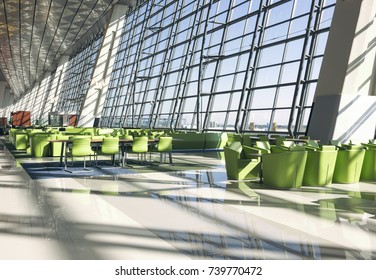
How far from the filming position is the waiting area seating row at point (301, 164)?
6574 mm

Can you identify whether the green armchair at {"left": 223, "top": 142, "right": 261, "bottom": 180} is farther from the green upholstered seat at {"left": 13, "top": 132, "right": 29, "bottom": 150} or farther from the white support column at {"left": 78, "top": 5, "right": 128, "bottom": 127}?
the white support column at {"left": 78, "top": 5, "right": 128, "bottom": 127}

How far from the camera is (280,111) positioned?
13.2 meters

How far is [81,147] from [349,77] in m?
8.08

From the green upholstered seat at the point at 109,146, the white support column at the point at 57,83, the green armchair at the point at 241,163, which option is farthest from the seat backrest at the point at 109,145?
the white support column at the point at 57,83

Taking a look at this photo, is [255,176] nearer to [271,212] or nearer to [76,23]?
[271,212]

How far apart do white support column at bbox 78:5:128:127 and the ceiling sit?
46.0 inches

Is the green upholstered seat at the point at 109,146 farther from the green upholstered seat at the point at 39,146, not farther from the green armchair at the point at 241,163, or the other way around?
the green upholstered seat at the point at 39,146

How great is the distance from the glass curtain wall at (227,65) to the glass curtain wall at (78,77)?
11243 millimetres

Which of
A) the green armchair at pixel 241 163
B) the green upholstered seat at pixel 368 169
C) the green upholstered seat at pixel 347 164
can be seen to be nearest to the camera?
the green upholstered seat at pixel 347 164

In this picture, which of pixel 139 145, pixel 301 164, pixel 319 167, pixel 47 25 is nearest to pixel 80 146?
pixel 139 145

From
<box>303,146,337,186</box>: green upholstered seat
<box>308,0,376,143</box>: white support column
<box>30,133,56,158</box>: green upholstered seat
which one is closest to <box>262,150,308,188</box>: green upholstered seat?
<box>303,146,337,186</box>: green upholstered seat

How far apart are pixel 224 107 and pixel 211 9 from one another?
5415mm

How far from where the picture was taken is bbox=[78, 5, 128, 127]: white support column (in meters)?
28.5

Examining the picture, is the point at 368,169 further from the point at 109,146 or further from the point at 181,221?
the point at 109,146
